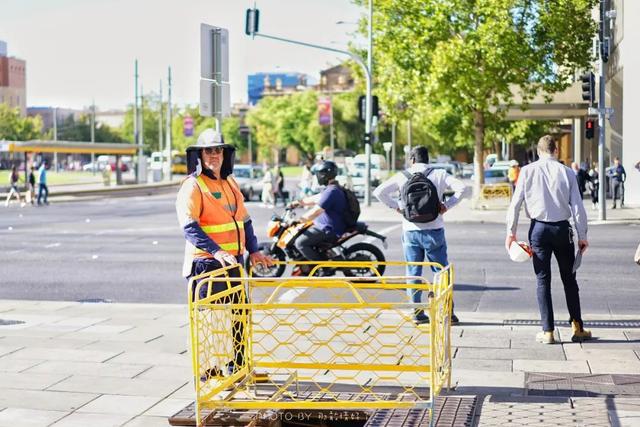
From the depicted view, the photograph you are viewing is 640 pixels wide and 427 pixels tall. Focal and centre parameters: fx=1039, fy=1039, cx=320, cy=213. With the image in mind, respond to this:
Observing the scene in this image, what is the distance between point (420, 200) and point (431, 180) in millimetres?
360

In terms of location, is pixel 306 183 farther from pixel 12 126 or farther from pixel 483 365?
pixel 12 126

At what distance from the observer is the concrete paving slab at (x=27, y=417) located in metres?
6.05

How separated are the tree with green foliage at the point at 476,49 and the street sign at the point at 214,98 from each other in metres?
26.8

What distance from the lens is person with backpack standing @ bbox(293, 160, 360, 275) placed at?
41.4ft

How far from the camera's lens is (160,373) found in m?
7.46

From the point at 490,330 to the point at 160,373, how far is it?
3357 mm

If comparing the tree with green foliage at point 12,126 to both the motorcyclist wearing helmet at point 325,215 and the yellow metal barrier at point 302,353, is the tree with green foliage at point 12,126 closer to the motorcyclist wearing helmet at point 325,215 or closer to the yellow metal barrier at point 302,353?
the motorcyclist wearing helmet at point 325,215

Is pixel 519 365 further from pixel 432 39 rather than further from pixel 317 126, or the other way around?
pixel 317 126

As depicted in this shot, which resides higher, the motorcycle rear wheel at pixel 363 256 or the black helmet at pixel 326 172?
the black helmet at pixel 326 172

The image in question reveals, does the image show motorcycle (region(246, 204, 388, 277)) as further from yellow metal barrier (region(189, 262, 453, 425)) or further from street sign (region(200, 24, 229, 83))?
yellow metal barrier (region(189, 262, 453, 425))

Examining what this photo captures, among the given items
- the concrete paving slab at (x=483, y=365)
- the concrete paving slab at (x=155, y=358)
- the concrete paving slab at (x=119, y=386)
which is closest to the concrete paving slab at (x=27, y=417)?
the concrete paving slab at (x=119, y=386)

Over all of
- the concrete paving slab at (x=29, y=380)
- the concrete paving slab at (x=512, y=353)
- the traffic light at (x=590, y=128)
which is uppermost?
the traffic light at (x=590, y=128)

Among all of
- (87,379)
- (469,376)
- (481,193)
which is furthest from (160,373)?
(481,193)

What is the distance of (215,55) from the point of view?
10172 millimetres
